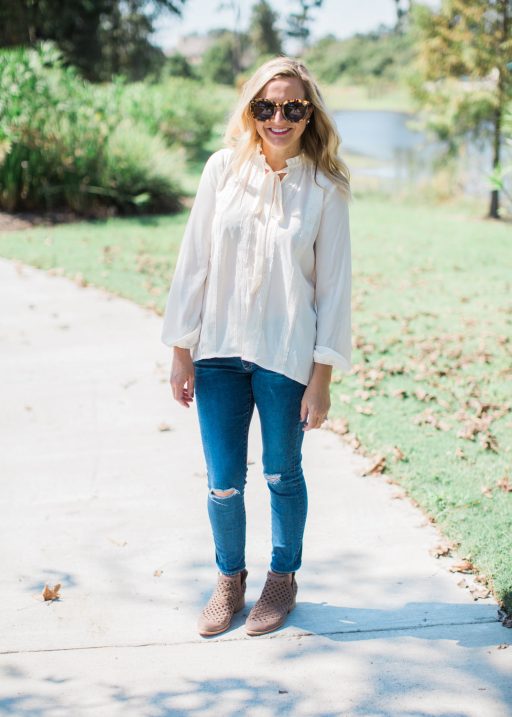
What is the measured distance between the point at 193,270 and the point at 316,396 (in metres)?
0.63

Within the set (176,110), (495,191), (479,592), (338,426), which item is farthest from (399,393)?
(176,110)

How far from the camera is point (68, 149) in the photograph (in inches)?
536

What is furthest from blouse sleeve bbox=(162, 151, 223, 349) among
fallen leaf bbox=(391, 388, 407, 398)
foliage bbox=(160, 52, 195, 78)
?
foliage bbox=(160, 52, 195, 78)

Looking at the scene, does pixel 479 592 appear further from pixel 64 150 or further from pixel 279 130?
pixel 64 150

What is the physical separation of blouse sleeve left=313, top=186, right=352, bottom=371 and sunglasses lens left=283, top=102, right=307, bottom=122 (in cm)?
27

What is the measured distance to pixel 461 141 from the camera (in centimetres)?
1869

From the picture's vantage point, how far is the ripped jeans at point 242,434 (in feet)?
9.57

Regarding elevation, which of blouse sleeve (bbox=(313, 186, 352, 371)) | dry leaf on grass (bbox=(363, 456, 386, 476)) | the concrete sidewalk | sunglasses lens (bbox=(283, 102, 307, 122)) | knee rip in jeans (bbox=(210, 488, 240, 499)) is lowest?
the concrete sidewalk

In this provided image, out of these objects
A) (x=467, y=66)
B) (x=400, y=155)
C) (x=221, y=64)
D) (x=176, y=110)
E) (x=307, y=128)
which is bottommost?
(x=400, y=155)

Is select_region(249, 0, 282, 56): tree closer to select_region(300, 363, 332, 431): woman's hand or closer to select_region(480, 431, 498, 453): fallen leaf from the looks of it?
select_region(480, 431, 498, 453): fallen leaf

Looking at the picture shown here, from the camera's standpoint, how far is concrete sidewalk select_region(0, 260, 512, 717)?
9.19 ft

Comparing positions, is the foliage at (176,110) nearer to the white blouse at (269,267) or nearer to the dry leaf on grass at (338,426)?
the dry leaf on grass at (338,426)

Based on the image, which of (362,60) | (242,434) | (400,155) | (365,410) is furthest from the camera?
(362,60)

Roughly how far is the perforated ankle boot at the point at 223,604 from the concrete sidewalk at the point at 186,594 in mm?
49
